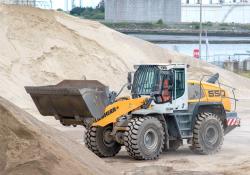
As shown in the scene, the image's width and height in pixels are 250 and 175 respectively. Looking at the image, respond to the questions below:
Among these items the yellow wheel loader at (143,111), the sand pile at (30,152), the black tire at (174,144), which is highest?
the sand pile at (30,152)

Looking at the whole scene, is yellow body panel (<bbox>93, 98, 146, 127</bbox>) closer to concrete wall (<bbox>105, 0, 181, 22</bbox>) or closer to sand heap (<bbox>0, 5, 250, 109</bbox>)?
sand heap (<bbox>0, 5, 250, 109</bbox>)

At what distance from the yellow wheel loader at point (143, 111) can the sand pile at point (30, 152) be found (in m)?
6.91

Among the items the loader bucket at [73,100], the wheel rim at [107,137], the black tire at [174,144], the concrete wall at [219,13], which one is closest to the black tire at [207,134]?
the black tire at [174,144]

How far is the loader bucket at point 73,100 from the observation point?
18234 millimetres

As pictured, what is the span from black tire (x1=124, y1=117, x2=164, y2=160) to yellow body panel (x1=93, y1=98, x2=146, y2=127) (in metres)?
0.37

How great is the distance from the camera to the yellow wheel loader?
18.3 meters

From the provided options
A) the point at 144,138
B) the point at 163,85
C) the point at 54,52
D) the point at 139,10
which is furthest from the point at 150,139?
the point at 139,10

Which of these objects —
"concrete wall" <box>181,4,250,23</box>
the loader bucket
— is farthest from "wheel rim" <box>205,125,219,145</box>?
"concrete wall" <box>181,4,250,23</box>

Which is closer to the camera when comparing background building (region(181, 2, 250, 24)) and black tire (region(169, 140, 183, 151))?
black tire (region(169, 140, 183, 151))

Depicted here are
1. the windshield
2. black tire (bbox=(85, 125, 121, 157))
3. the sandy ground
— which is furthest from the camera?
the sandy ground

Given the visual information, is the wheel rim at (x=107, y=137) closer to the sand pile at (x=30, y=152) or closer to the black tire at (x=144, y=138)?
the black tire at (x=144, y=138)

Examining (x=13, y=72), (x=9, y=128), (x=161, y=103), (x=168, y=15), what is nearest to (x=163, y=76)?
(x=161, y=103)

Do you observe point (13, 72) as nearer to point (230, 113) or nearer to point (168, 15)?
point (230, 113)

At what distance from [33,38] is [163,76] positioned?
19274 millimetres
